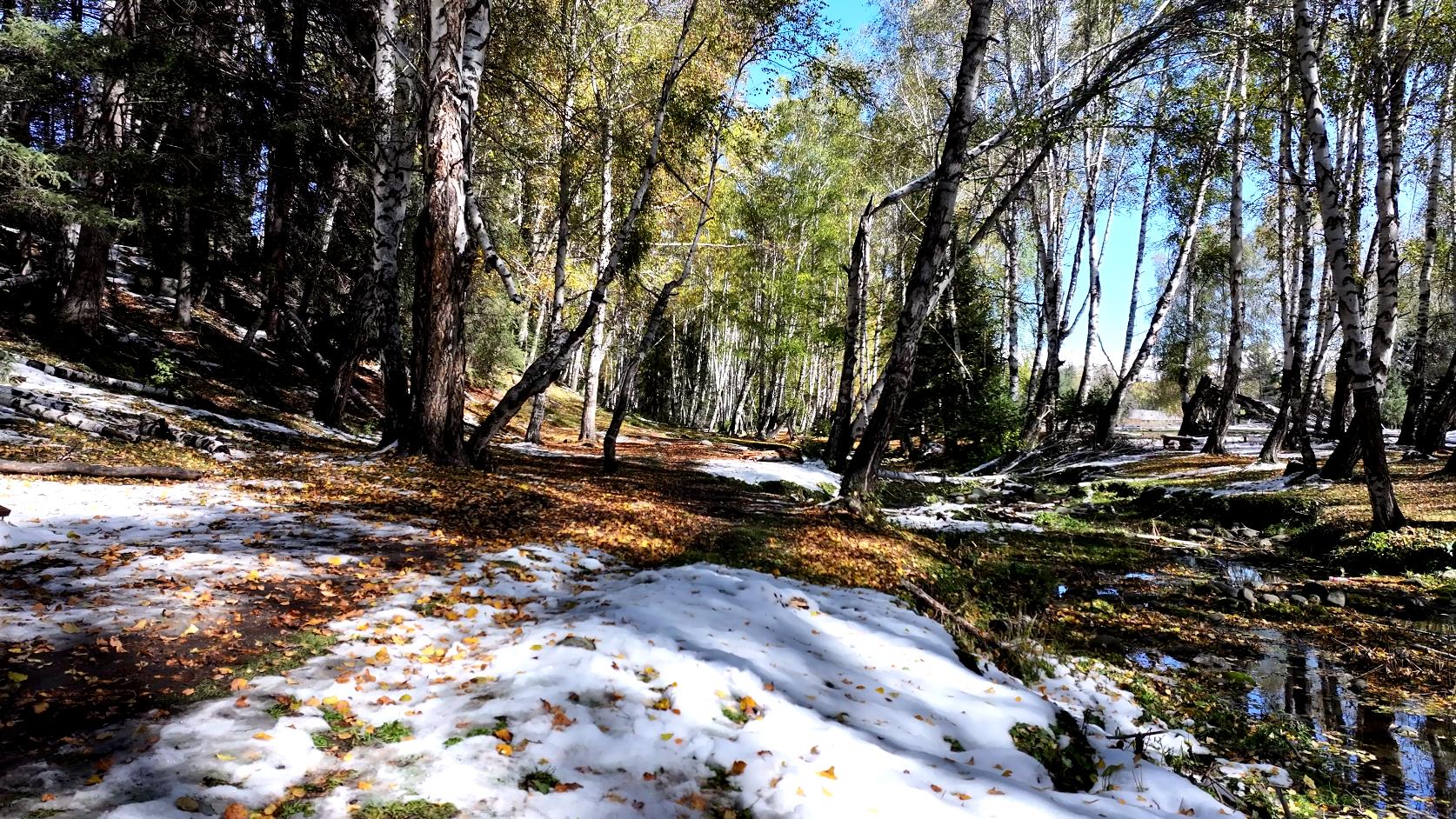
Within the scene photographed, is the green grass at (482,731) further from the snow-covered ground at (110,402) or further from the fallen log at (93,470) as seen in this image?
the snow-covered ground at (110,402)

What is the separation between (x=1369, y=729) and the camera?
14.1ft

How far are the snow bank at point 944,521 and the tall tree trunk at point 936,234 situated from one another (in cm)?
198

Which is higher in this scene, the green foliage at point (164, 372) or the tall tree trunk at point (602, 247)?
the tall tree trunk at point (602, 247)

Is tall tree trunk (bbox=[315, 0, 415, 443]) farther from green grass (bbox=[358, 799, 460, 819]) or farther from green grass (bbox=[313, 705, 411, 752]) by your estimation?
green grass (bbox=[358, 799, 460, 819])

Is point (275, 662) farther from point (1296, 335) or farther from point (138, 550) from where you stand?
point (1296, 335)

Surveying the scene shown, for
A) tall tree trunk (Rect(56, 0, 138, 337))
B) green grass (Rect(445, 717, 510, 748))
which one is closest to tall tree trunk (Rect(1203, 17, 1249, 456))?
green grass (Rect(445, 717, 510, 748))

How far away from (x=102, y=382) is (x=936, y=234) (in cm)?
1189

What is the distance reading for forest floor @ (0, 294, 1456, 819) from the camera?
8.52 ft

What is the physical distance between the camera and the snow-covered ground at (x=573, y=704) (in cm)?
248

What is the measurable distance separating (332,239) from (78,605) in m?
14.8

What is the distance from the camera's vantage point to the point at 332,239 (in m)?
15.9

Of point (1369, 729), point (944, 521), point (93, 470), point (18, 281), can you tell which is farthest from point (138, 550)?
point (18, 281)

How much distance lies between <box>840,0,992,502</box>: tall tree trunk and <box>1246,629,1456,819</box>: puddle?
4429 mm

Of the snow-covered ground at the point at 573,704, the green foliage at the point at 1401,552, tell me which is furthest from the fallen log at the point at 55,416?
the green foliage at the point at 1401,552
